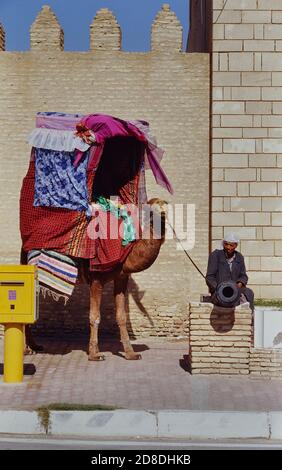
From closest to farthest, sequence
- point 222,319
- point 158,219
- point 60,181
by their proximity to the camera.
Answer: point 222,319
point 158,219
point 60,181

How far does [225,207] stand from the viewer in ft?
43.2

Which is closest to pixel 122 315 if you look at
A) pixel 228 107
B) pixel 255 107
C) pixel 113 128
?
pixel 113 128

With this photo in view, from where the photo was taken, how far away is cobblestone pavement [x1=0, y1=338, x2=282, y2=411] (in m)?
8.68

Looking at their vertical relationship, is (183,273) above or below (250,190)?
below

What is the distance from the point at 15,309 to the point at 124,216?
2284 millimetres

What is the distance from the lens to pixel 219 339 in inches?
407

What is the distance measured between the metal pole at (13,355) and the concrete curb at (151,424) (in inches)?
70.0

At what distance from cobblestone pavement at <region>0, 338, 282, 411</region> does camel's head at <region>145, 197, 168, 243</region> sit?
1.75 metres

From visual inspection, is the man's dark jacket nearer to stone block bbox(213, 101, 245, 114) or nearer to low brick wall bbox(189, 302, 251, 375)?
low brick wall bbox(189, 302, 251, 375)

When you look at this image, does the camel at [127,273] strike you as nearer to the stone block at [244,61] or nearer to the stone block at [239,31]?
the stone block at [244,61]

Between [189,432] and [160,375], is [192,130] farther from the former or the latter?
[189,432]

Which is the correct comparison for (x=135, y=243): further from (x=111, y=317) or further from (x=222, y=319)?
(x=111, y=317)
